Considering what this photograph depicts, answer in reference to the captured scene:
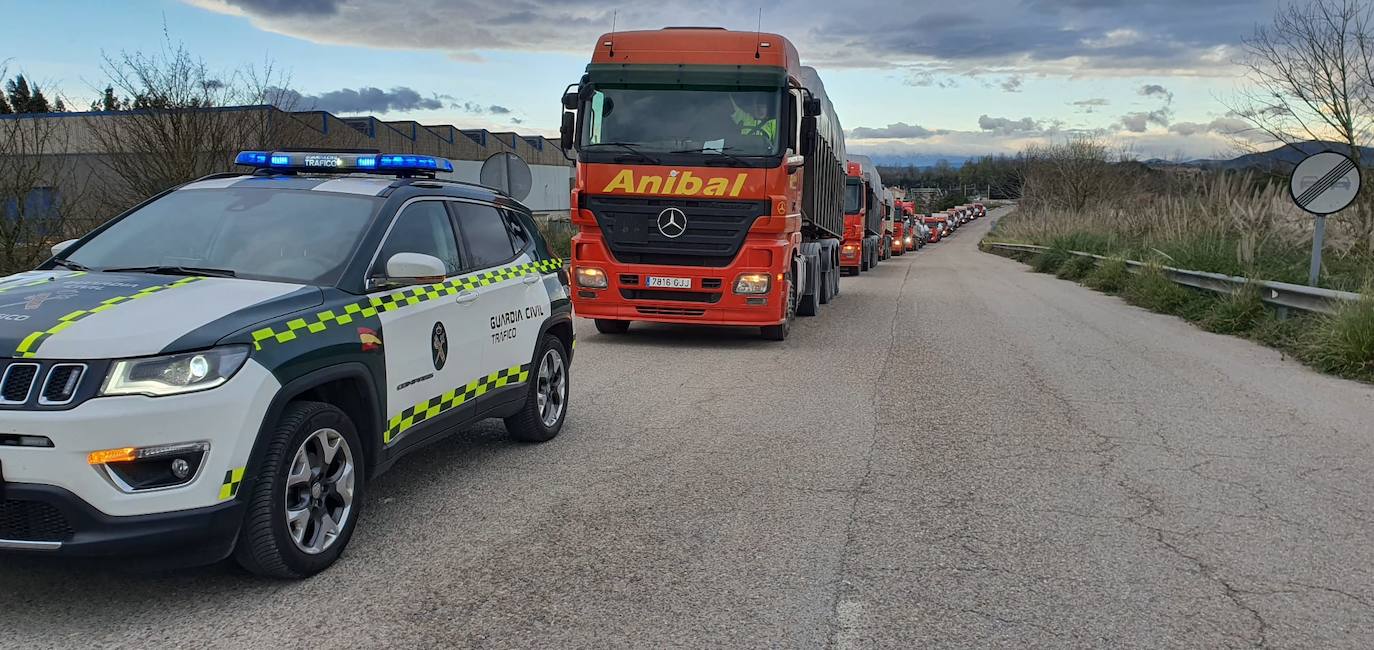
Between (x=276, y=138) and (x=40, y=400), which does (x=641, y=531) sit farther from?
(x=276, y=138)

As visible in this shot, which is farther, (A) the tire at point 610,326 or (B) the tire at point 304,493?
(A) the tire at point 610,326

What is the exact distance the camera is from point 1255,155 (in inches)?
706

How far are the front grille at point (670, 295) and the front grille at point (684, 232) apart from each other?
0.33 m

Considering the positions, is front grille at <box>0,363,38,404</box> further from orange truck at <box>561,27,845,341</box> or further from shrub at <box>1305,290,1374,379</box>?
shrub at <box>1305,290,1374,379</box>

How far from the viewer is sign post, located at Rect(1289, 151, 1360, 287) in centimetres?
1216

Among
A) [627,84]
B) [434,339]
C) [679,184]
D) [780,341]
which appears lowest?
[780,341]

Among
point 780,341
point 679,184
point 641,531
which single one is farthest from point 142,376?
point 780,341

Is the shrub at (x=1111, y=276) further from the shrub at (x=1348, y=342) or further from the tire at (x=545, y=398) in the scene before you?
the tire at (x=545, y=398)

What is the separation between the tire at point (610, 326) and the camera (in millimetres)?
13016

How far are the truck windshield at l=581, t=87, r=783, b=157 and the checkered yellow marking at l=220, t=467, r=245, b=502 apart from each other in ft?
27.3

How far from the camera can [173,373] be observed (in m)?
3.51

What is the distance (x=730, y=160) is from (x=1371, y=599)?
8260 millimetres

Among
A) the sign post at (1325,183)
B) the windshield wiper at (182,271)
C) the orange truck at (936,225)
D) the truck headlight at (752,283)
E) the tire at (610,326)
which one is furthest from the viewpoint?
the orange truck at (936,225)

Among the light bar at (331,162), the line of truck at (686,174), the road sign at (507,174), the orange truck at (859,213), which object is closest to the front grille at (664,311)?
the line of truck at (686,174)
